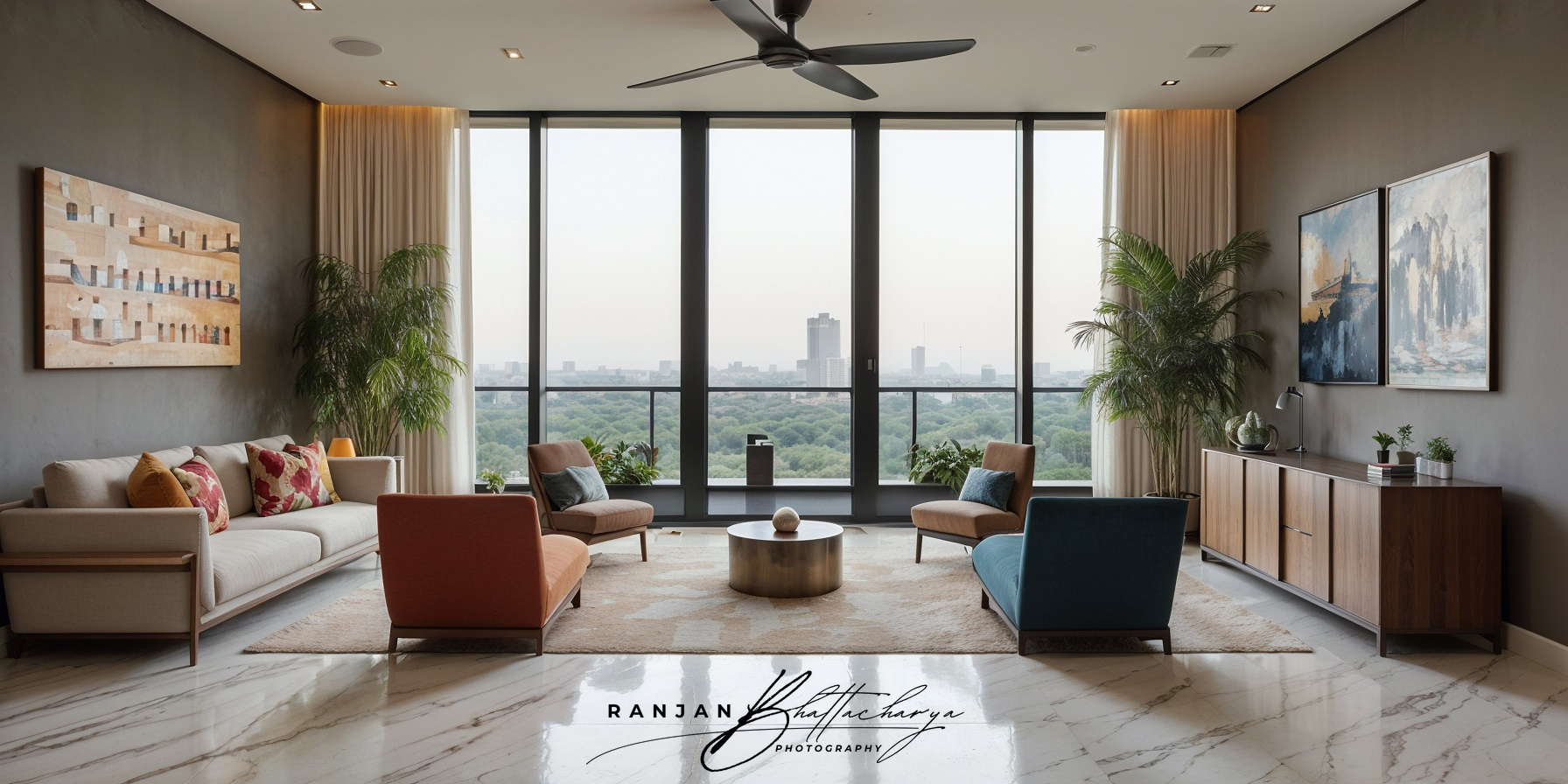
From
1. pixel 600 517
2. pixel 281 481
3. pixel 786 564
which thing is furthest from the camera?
pixel 600 517

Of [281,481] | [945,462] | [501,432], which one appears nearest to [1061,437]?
[945,462]

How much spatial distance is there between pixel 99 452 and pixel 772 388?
A: 4.44 metres

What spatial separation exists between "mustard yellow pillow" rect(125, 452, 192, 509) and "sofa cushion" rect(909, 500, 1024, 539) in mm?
4019

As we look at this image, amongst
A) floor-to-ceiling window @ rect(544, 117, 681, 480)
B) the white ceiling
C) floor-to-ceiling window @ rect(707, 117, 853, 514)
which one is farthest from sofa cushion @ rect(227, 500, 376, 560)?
the white ceiling

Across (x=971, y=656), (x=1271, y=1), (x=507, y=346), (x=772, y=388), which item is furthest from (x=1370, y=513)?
(x=507, y=346)

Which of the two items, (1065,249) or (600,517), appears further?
(1065,249)

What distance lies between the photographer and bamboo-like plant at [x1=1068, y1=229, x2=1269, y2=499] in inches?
243

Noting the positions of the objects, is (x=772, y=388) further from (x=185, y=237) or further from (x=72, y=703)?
(x=72, y=703)

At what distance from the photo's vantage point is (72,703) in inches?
128

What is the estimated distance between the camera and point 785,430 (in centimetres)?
730

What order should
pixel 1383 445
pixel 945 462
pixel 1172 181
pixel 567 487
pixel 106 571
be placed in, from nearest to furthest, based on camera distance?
pixel 106 571 → pixel 1383 445 → pixel 567 487 → pixel 1172 181 → pixel 945 462

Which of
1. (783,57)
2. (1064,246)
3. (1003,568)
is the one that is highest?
(783,57)

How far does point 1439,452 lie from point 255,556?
561 centimetres

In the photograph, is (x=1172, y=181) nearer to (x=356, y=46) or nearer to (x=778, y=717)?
(x=778, y=717)
